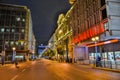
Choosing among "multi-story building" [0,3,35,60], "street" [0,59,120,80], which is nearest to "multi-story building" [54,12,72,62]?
"multi-story building" [0,3,35,60]

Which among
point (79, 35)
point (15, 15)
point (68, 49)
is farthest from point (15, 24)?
point (79, 35)

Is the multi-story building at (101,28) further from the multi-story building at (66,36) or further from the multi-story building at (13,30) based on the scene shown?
the multi-story building at (13,30)

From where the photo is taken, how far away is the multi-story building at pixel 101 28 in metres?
34.8

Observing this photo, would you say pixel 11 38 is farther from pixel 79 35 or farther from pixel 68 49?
pixel 79 35

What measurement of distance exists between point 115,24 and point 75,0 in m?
26.5

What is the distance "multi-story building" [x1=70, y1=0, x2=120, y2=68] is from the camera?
Answer: 34812 millimetres

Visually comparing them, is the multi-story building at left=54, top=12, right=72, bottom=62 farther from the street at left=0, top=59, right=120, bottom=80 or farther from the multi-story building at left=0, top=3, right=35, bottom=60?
the street at left=0, top=59, right=120, bottom=80

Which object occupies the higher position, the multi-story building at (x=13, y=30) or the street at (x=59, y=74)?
the multi-story building at (x=13, y=30)

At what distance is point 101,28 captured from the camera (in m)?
36.9

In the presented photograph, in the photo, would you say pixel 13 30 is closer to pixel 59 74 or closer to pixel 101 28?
pixel 101 28

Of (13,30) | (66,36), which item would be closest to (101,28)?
(66,36)

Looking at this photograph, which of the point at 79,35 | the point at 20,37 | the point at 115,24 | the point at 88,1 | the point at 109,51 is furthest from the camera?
the point at 20,37

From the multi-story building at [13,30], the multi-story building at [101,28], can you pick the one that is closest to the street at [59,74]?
the multi-story building at [101,28]

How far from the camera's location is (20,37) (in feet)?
292
